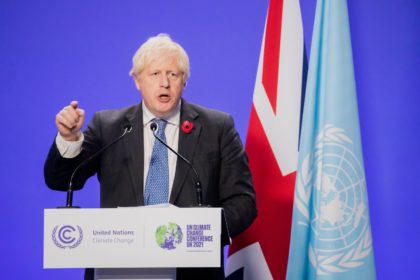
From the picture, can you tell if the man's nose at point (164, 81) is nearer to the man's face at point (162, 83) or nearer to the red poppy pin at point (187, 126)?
the man's face at point (162, 83)

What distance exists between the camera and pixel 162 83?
7.08ft

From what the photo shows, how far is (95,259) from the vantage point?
1.55 meters

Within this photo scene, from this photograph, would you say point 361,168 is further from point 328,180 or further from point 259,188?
point 259,188

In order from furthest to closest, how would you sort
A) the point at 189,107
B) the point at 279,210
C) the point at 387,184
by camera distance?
1. the point at 387,184
2. the point at 279,210
3. the point at 189,107

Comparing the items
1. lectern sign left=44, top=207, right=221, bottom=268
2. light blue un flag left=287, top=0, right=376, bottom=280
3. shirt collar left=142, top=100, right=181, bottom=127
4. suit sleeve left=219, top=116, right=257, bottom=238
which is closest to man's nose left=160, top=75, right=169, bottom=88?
shirt collar left=142, top=100, right=181, bottom=127

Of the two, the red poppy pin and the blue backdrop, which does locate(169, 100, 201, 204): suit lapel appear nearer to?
the red poppy pin

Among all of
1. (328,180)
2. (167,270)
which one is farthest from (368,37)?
(167,270)

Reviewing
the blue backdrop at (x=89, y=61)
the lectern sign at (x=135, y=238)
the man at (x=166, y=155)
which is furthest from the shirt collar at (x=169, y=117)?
the blue backdrop at (x=89, y=61)

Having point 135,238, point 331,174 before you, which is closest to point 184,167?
point 135,238

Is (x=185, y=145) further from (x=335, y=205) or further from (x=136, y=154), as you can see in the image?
(x=335, y=205)

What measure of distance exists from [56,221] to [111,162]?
0.62 metres

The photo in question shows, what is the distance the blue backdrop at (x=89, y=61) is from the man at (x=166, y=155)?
0.91 meters

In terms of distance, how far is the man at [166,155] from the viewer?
206 centimetres

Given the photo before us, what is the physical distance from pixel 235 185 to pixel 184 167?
0.68 feet
